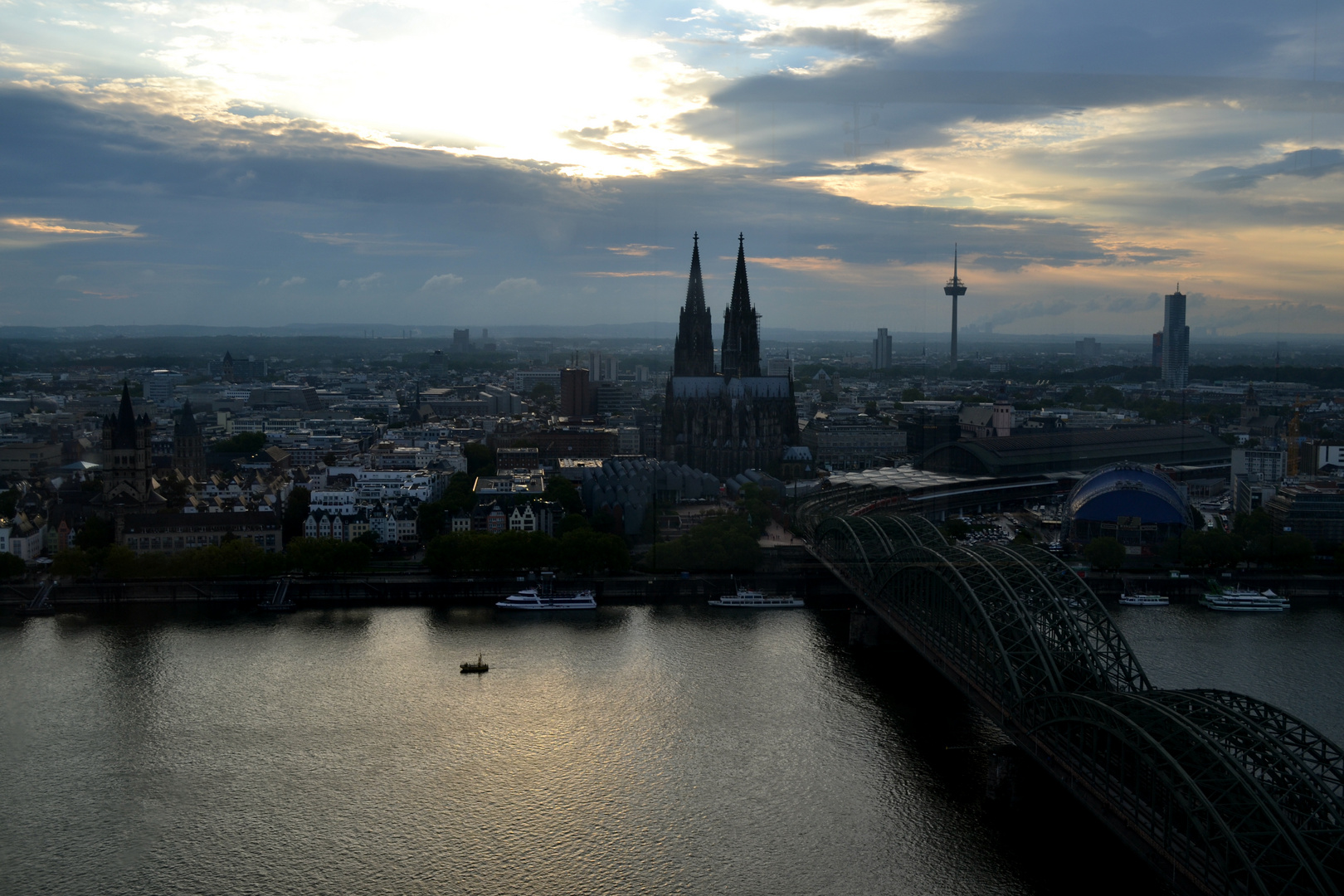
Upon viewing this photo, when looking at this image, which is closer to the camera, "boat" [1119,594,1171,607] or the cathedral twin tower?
"boat" [1119,594,1171,607]

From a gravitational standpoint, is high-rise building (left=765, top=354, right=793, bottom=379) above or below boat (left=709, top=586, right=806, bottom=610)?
above

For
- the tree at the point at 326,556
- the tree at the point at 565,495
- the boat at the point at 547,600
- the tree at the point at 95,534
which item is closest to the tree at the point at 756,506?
the tree at the point at 565,495

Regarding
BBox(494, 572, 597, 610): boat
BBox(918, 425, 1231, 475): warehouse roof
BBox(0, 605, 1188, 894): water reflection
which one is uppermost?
BBox(918, 425, 1231, 475): warehouse roof

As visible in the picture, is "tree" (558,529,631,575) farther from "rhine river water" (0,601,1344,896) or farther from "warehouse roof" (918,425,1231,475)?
"warehouse roof" (918,425,1231,475)

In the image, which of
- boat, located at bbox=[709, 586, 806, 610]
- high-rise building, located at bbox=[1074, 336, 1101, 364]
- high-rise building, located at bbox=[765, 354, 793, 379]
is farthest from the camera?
high-rise building, located at bbox=[1074, 336, 1101, 364]

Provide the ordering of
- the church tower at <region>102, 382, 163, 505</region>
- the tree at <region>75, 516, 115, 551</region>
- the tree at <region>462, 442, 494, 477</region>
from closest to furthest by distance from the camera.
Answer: the tree at <region>75, 516, 115, 551</region>
the church tower at <region>102, 382, 163, 505</region>
the tree at <region>462, 442, 494, 477</region>

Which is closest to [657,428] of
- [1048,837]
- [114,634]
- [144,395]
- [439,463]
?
[439,463]

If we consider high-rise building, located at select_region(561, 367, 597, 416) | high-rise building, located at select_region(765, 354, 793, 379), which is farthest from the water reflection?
high-rise building, located at select_region(561, 367, 597, 416)
